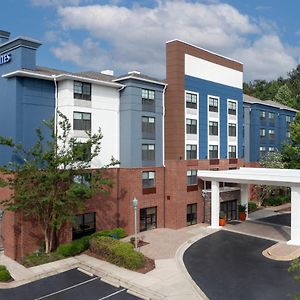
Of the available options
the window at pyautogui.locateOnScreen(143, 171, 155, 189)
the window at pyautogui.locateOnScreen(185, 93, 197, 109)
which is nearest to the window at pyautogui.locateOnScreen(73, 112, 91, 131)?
the window at pyautogui.locateOnScreen(143, 171, 155, 189)

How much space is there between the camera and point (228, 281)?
69.5 ft

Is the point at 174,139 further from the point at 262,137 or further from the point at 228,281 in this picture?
the point at 262,137

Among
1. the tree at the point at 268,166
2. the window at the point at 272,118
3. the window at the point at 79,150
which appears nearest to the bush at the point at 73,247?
the window at the point at 79,150

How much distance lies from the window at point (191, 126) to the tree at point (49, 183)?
39.7 feet

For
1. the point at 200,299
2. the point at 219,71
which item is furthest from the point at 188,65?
the point at 200,299

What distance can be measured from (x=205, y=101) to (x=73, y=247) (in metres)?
20.1

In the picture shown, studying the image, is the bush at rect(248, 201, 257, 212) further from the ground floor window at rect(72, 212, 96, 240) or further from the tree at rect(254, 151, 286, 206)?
the ground floor window at rect(72, 212, 96, 240)

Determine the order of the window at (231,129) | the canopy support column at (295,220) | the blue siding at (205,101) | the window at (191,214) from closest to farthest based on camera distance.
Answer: the canopy support column at (295,220) < the window at (191,214) < the blue siding at (205,101) < the window at (231,129)

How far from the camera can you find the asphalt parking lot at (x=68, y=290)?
19422mm

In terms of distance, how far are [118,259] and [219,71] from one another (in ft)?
78.9

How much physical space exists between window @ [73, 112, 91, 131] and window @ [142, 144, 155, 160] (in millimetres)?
5797

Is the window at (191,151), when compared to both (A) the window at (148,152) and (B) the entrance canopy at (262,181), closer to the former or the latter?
(B) the entrance canopy at (262,181)

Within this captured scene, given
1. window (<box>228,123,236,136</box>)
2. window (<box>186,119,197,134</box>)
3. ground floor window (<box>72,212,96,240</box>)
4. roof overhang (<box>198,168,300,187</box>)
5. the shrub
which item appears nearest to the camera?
ground floor window (<box>72,212,96,240</box>)

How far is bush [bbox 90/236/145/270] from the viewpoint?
906 inches
